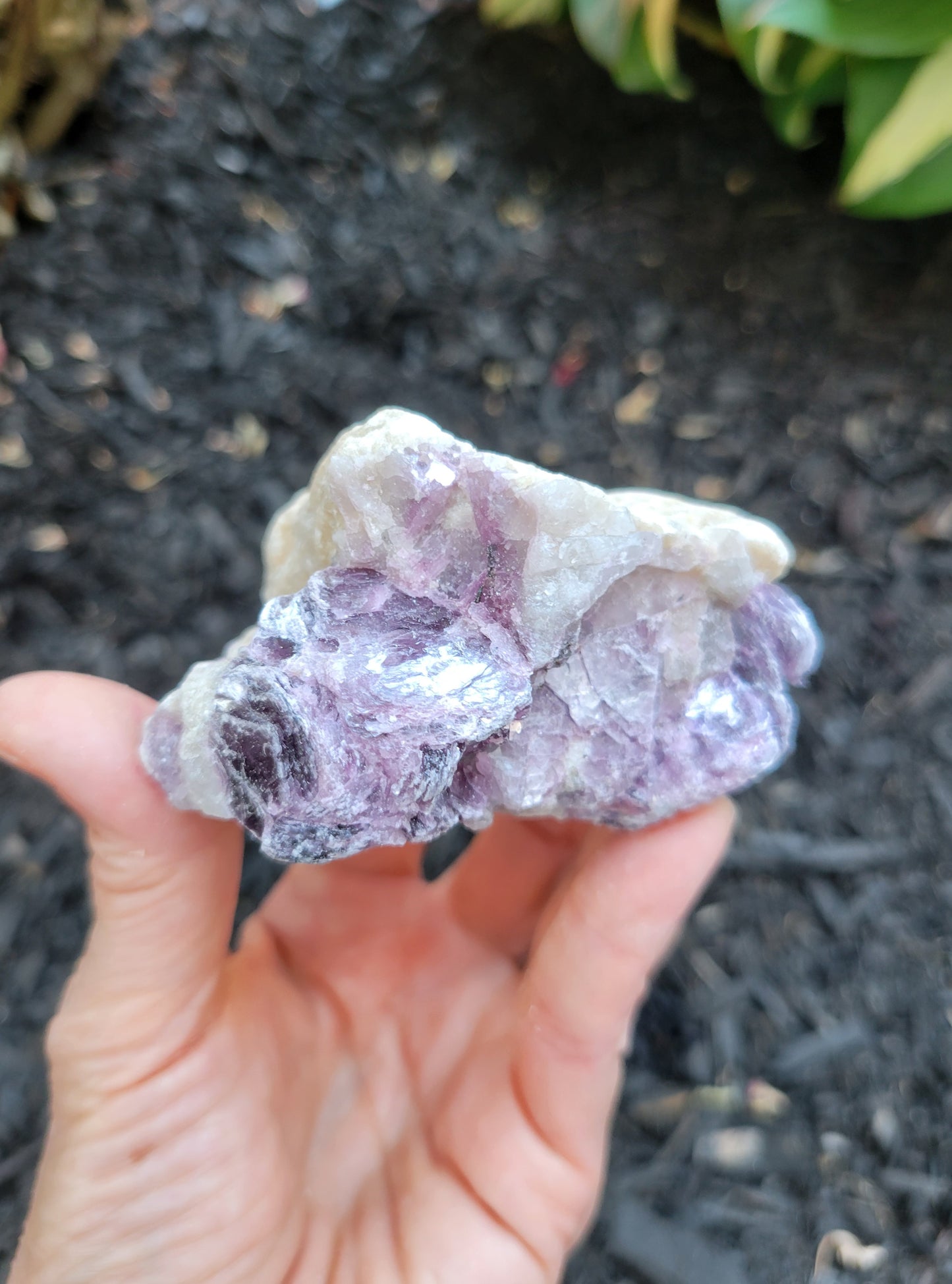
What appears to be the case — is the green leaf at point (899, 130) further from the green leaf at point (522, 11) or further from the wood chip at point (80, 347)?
the wood chip at point (80, 347)

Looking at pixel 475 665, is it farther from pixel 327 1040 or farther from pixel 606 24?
pixel 606 24

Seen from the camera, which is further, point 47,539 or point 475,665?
point 47,539

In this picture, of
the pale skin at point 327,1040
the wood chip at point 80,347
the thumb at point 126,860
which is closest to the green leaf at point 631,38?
the wood chip at point 80,347

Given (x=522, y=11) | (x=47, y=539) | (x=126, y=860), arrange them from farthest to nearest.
→ (x=522, y=11) < (x=47, y=539) < (x=126, y=860)

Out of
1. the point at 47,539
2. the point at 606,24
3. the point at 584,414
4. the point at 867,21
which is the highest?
→ the point at 867,21

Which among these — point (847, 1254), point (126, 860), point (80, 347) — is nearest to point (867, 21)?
point (80, 347)

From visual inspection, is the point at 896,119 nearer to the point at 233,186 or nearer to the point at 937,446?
the point at 937,446

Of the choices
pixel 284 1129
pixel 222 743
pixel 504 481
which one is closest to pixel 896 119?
pixel 504 481

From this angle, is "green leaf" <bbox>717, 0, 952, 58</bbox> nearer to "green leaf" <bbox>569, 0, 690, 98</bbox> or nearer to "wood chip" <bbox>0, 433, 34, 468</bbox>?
"green leaf" <bbox>569, 0, 690, 98</bbox>

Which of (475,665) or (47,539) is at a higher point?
(475,665)
